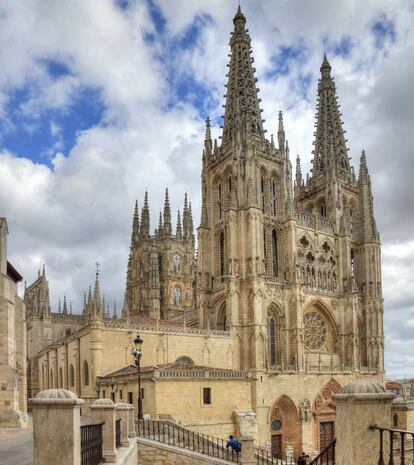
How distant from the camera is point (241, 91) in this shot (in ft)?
149

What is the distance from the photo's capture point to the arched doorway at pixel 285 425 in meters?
36.9

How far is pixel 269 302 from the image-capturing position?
39.3 metres

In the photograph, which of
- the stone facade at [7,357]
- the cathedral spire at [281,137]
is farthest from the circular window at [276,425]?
the stone facade at [7,357]

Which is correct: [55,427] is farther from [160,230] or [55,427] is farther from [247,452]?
[160,230]

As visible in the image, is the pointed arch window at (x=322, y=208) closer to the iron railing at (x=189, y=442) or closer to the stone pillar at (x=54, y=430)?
the iron railing at (x=189, y=442)

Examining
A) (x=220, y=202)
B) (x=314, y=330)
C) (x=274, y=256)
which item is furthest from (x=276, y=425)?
(x=220, y=202)

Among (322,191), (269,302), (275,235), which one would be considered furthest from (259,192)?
(322,191)

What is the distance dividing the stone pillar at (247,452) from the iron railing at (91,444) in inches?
355

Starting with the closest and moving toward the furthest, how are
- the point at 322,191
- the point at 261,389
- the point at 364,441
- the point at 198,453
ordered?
the point at 364,441 < the point at 198,453 < the point at 261,389 < the point at 322,191

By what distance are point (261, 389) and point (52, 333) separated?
26.3 metres

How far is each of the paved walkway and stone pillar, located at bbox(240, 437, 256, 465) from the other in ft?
22.7

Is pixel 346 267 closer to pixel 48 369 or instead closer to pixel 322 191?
pixel 322 191

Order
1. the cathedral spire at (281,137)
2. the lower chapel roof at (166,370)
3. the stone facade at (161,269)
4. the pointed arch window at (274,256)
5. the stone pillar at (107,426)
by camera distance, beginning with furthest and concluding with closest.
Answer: the stone facade at (161,269) → the cathedral spire at (281,137) → the pointed arch window at (274,256) → the lower chapel roof at (166,370) → the stone pillar at (107,426)

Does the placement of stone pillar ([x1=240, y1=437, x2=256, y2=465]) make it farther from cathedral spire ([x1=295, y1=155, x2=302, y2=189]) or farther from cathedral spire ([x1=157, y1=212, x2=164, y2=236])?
cathedral spire ([x1=157, y1=212, x2=164, y2=236])
